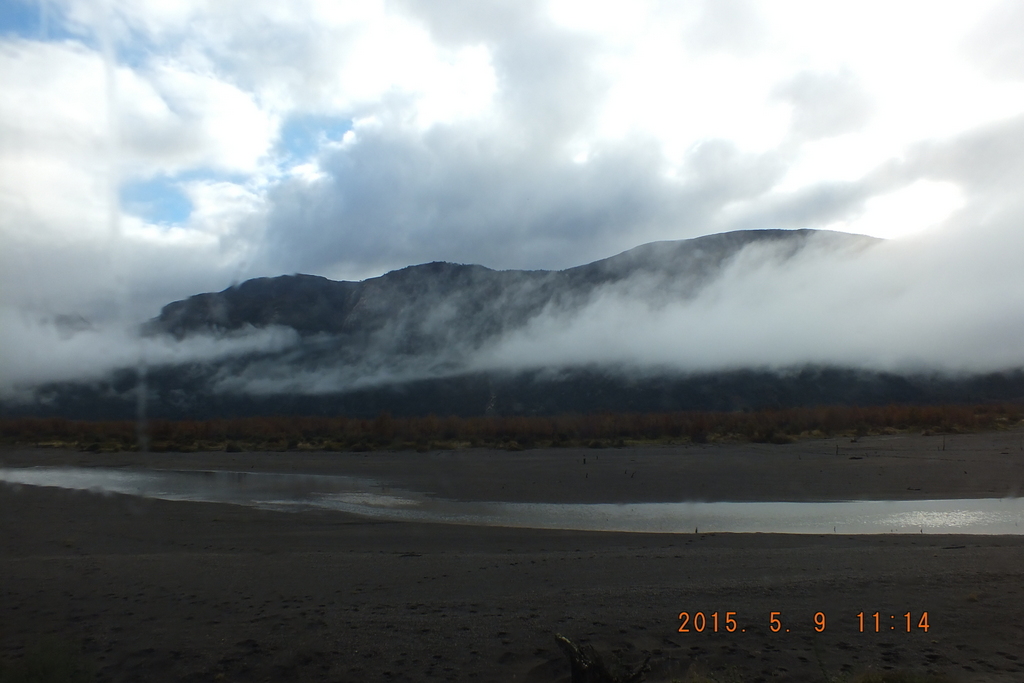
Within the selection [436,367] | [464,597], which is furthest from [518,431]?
[436,367]

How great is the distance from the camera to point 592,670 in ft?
18.4

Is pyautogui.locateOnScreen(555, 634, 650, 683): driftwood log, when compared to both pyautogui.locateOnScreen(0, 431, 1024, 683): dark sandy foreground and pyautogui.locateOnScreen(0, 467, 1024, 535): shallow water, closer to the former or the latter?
pyautogui.locateOnScreen(0, 431, 1024, 683): dark sandy foreground

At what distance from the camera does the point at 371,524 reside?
14.8 m

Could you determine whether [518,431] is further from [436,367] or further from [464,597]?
[436,367]

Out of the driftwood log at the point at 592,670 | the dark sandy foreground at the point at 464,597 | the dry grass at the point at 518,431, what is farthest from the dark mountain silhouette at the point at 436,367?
the driftwood log at the point at 592,670

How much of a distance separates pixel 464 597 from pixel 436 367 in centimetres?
10034

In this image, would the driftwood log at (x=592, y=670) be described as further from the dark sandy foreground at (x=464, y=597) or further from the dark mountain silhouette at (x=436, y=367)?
the dark mountain silhouette at (x=436, y=367)

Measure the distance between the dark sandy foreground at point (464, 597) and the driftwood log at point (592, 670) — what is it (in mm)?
349

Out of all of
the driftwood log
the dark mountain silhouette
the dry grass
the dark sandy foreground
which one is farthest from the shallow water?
the dark mountain silhouette

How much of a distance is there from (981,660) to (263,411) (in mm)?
105821

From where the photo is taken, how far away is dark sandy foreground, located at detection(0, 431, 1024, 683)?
6391 mm

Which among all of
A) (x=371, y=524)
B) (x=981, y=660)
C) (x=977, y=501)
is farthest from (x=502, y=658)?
(x=977, y=501)

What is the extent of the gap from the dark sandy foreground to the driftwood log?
1.14 feet

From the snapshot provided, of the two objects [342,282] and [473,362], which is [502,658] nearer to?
[473,362]
